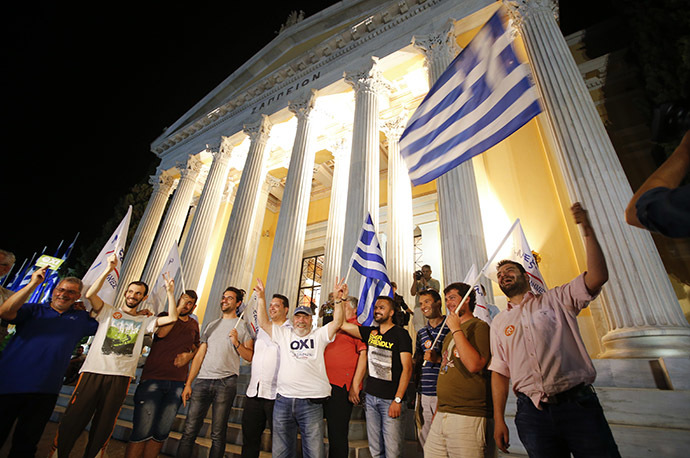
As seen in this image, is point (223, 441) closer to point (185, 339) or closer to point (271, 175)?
point (185, 339)

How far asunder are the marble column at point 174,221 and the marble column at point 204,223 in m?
1.06

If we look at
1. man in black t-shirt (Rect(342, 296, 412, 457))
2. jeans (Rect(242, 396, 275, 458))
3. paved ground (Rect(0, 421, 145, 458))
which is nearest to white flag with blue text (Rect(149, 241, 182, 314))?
paved ground (Rect(0, 421, 145, 458))

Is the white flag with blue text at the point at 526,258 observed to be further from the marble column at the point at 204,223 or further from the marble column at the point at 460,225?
the marble column at the point at 204,223

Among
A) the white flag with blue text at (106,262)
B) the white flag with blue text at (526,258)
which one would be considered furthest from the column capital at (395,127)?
the white flag with blue text at (106,262)

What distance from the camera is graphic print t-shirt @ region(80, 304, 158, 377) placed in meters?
3.24

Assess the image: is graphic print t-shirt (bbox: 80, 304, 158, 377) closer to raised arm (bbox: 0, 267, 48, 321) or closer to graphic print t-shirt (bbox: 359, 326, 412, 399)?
raised arm (bbox: 0, 267, 48, 321)

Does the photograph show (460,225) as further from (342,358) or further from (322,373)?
(322,373)

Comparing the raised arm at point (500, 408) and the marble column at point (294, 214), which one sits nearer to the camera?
the raised arm at point (500, 408)

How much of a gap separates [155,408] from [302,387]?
5.54ft

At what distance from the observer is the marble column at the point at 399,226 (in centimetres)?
833

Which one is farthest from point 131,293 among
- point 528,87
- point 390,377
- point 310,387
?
point 528,87

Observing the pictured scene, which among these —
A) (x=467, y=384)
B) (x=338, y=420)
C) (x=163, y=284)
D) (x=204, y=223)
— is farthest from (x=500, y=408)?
(x=204, y=223)

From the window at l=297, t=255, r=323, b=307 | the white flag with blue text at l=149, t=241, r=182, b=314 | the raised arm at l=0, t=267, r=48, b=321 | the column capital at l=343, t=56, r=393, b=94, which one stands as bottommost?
the raised arm at l=0, t=267, r=48, b=321

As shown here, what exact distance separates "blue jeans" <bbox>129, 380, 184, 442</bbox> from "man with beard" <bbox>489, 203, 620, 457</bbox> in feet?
10.7
